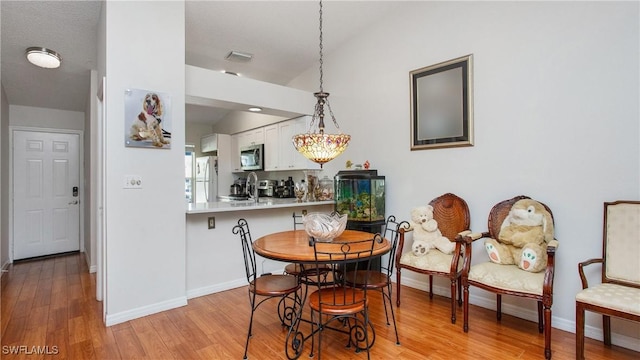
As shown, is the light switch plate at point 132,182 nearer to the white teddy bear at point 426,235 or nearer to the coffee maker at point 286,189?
the white teddy bear at point 426,235

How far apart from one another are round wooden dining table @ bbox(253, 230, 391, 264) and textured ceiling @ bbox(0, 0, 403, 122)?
2433mm

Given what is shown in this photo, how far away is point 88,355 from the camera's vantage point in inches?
85.3

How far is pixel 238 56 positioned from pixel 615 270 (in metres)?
4.48

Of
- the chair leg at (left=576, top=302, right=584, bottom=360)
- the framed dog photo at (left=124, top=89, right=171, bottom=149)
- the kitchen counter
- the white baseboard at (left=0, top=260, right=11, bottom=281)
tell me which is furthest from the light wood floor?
the framed dog photo at (left=124, top=89, right=171, bottom=149)

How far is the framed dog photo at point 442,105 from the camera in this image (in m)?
3.08

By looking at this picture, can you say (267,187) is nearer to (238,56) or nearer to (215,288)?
(238,56)

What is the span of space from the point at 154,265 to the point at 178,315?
1.62ft

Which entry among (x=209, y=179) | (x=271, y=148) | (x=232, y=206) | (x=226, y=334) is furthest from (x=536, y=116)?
(x=209, y=179)

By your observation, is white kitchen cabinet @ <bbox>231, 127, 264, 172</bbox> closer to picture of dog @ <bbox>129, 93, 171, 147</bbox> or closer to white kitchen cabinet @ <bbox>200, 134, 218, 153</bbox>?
white kitchen cabinet @ <bbox>200, 134, 218, 153</bbox>

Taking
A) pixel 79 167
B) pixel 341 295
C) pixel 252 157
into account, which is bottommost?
pixel 341 295

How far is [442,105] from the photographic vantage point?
128 inches

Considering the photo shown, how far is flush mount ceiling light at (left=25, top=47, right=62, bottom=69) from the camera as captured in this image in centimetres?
325

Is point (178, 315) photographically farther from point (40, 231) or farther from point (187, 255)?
point (40, 231)

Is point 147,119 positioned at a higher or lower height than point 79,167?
higher
